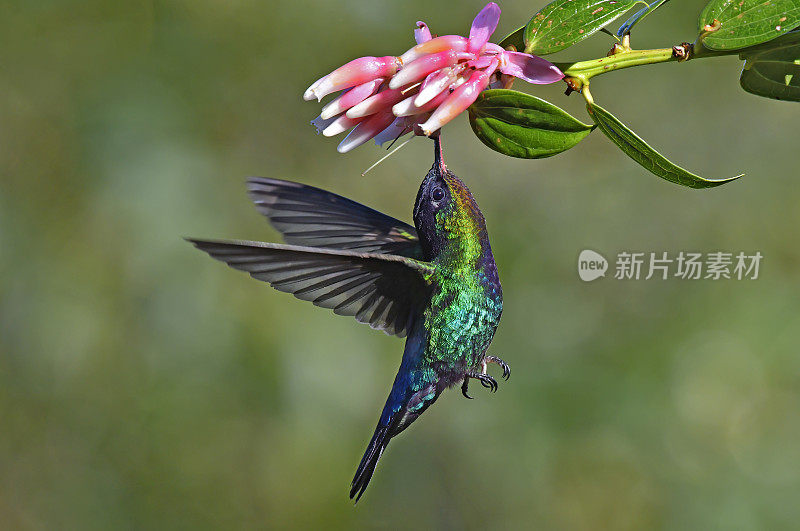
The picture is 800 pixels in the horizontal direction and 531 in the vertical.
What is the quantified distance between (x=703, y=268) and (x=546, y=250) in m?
0.60

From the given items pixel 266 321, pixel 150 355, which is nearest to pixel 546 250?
pixel 266 321

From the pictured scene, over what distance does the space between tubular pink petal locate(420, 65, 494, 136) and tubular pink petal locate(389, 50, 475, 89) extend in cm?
4

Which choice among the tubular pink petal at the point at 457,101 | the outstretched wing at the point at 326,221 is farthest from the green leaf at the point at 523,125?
the outstretched wing at the point at 326,221

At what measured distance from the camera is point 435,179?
3.83 ft

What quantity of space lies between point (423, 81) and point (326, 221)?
15.0 inches

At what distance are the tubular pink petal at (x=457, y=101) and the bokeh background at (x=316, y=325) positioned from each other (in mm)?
2021

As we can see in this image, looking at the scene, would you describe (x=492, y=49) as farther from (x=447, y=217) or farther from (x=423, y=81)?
(x=447, y=217)

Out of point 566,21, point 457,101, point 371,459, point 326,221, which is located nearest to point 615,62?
point 566,21

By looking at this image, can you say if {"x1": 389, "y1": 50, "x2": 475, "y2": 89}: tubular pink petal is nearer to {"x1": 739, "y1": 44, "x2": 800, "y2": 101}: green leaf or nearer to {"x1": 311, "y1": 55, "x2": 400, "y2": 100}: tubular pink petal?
{"x1": 311, "y1": 55, "x2": 400, "y2": 100}: tubular pink petal

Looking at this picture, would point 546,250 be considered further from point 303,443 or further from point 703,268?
point 303,443

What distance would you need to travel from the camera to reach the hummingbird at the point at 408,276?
1.19 meters

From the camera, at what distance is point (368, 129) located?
1.09 meters

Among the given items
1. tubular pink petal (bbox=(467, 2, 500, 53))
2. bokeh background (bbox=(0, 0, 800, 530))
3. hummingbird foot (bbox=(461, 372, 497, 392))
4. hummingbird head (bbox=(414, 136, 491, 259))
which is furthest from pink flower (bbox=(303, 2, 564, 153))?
bokeh background (bbox=(0, 0, 800, 530))

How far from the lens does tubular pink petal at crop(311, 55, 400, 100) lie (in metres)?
1.06
